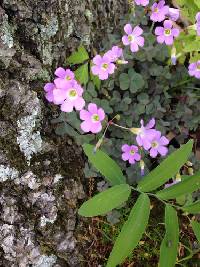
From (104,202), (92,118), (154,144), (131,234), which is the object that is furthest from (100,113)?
(131,234)

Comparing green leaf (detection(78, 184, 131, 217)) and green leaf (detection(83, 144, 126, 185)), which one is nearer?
green leaf (detection(78, 184, 131, 217))

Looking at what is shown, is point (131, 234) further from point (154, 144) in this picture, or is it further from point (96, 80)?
point (96, 80)

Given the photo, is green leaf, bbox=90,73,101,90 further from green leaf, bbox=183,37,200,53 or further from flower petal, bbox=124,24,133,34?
green leaf, bbox=183,37,200,53

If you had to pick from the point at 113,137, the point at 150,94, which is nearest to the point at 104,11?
the point at 150,94

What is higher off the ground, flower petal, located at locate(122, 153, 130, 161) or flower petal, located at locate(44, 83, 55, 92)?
flower petal, located at locate(44, 83, 55, 92)

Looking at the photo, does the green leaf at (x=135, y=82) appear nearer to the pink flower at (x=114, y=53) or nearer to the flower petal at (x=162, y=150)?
the pink flower at (x=114, y=53)

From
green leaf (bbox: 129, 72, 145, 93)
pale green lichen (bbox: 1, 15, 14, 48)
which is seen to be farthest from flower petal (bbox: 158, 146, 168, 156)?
pale green lichen (bbox: 1, 15, 14, 48)

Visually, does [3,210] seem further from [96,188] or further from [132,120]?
[132,120]
